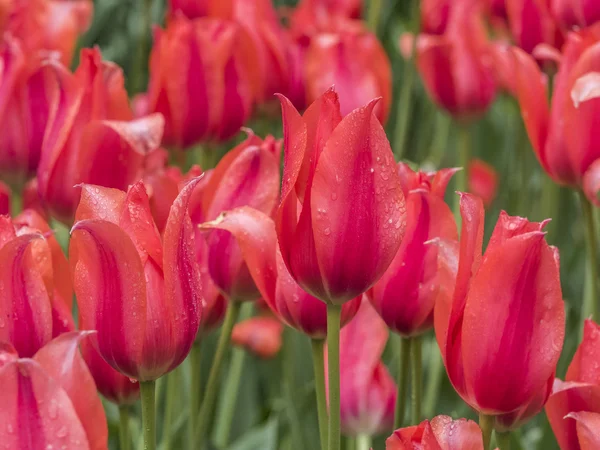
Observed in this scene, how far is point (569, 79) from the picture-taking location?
2.79 feet

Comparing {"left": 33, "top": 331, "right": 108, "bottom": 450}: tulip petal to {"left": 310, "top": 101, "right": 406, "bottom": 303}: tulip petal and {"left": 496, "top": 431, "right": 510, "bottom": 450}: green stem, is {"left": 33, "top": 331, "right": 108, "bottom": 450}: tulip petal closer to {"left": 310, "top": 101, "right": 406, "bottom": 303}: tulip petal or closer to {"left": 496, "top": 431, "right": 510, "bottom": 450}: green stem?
{"left": 310, "top": 101, "right": 406, "bottom": 303}: tulip petal

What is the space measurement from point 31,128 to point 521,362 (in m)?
0.59

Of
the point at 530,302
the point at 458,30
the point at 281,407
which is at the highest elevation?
the point at 530,302

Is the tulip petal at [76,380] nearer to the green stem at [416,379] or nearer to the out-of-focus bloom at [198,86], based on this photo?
the green stem at [416,379]

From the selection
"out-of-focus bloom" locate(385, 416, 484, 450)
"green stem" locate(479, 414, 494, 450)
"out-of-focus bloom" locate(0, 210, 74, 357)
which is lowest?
"green stem" locate(479, 414, 494, 450)

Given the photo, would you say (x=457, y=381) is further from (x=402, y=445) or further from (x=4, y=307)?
(x=4, y=307)

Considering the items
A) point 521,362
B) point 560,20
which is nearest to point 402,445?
point 521,362

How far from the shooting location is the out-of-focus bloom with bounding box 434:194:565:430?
540mm

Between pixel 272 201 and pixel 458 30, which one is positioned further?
pixel 458 30

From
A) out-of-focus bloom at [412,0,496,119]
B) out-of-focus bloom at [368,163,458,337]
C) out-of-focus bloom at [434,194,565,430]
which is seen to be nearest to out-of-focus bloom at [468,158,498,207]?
out-of-focus bloom at [412,0,496,119]

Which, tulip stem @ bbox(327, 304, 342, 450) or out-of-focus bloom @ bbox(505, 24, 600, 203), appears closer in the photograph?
tulip stem @ bbox(327, 304, 342, 450)

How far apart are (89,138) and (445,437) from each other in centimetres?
45

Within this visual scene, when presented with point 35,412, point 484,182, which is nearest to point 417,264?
point 35,412

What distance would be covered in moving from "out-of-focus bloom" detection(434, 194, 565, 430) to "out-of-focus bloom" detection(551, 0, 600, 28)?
62 cm
